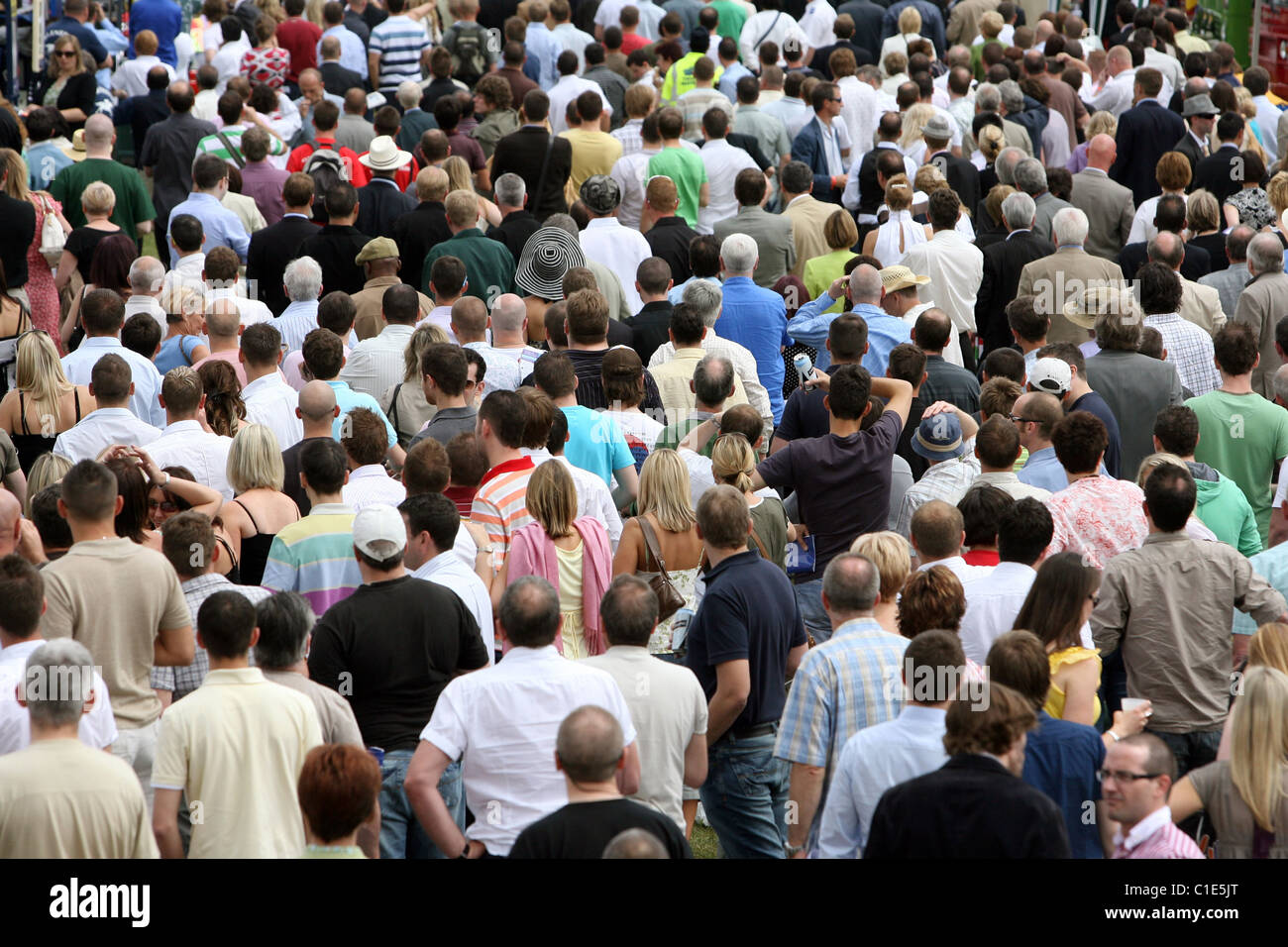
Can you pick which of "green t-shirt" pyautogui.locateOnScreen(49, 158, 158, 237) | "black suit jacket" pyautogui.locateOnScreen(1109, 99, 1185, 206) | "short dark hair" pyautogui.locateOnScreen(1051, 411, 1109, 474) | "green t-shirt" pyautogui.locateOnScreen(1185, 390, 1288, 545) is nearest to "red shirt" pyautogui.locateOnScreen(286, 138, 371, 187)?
"green t-shirt" pyautogui.locateOnScreen(49, 158, 158, 237)

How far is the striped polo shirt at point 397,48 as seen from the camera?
1529 centimetres

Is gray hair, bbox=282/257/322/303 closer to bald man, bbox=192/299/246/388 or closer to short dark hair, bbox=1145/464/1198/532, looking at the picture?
bald man, bbox=192/299/246/388

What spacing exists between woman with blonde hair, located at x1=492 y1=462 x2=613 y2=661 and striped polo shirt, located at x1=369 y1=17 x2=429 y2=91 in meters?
10.3

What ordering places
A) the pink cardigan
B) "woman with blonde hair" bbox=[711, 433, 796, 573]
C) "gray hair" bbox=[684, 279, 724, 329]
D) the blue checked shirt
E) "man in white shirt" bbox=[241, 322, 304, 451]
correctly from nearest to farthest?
the blue checked shirt < the pink cardigan < "woman with blonde hair" bbox=[711, 433, 796, 573] < "man in white shirt" bbox=[241, 322, 304, 451] < "gray hair" bbox=[684, 279, 724, 329]

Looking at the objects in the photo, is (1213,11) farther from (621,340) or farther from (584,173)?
(621,340)

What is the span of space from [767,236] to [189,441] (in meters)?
4.77

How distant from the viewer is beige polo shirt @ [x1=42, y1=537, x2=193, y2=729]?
5207 mm

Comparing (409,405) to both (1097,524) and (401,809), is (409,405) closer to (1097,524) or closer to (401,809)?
(401,809)

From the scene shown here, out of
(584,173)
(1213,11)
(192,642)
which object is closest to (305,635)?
(192,642)

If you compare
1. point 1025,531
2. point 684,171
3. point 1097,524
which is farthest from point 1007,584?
point 684,171

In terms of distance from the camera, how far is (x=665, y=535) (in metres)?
6.18

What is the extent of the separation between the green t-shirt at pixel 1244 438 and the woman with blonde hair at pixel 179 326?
5.01 m

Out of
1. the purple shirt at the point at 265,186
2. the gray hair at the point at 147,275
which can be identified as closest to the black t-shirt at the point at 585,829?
the gray hair at the point at 147,275

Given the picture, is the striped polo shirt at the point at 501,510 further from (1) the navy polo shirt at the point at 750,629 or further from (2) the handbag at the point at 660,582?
(1) the navy polo shirt at the point at 750,629
